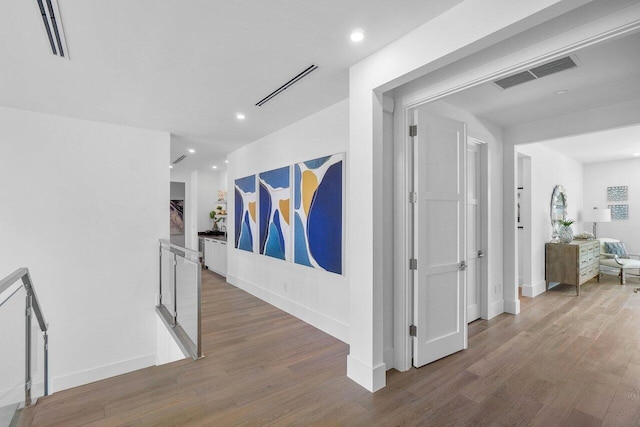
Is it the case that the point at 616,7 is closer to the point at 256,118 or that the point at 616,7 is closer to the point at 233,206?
the point at 256,118

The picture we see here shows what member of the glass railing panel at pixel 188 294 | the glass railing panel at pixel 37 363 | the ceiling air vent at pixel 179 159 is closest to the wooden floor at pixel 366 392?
the glass railing panel at pixel 37 363

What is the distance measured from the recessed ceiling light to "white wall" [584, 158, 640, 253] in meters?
8.47

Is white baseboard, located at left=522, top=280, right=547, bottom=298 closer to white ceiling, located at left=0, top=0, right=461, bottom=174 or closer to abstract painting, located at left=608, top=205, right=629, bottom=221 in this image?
abstract painting, located at left=608, top=205, right=629, bottom=221

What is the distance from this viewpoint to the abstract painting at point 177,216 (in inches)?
373

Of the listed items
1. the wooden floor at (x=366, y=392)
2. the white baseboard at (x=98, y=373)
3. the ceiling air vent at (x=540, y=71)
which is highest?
the ceiling air vent at (x=540, y=71)

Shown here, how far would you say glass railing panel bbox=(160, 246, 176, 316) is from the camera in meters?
3.96

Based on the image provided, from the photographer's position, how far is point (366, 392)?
7.93 feet

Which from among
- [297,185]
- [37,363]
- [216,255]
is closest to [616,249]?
[297,185]

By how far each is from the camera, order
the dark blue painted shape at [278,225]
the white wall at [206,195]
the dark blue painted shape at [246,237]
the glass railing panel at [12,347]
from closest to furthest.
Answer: the glass railing panel at [12,347] < the dark blue painted shape at [278,225] < the dark blue painted shape at [246,237] < the white wall at [206,195]

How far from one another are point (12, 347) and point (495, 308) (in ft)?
16.5

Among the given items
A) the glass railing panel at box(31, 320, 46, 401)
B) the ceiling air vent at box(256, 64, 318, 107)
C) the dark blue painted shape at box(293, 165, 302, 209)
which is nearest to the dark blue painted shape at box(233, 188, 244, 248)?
the dark blue painted shape at box(293, 165, 302, 209)

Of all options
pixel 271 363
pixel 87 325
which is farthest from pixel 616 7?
pixel 87 325

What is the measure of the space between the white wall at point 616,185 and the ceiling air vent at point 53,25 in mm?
10305

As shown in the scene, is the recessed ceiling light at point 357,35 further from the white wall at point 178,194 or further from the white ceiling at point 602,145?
the white wall at point 178,194
